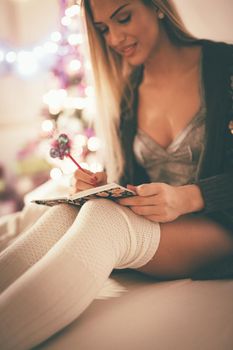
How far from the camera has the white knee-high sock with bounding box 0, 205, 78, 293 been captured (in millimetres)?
617

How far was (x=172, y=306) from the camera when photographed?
1.99ft

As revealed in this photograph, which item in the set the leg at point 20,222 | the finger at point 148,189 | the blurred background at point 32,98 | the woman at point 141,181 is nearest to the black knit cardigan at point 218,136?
the woman at point 141,181

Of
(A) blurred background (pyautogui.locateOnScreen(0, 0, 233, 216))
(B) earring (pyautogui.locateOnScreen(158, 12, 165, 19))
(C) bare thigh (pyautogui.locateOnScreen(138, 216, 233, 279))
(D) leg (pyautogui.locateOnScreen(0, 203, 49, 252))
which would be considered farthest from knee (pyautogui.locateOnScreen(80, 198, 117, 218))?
(A) blurred background (pyautogui.locateOnScreen(0, 0, 233, 216))

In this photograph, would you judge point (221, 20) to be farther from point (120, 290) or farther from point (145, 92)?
point (120, 290)

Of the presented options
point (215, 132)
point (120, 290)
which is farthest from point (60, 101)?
point (120, 290)

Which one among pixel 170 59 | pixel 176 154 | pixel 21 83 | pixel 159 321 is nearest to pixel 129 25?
pixel 170 59

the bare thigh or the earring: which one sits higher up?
the earring

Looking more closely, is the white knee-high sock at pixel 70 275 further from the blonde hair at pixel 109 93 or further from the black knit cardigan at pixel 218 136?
the blonde hair at pixel 109 93

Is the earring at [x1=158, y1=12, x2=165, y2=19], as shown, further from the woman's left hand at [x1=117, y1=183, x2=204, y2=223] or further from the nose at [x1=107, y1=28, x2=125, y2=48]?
the woman's left hand at [x1=117, y1=183, x2=204, y2=223]

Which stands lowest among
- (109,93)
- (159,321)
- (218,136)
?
(159,321)

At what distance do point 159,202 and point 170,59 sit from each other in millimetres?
534

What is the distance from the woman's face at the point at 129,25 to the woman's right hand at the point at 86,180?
377mm

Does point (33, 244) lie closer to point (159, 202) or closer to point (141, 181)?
point (159, 202)

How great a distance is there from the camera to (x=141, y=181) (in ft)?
3.51
